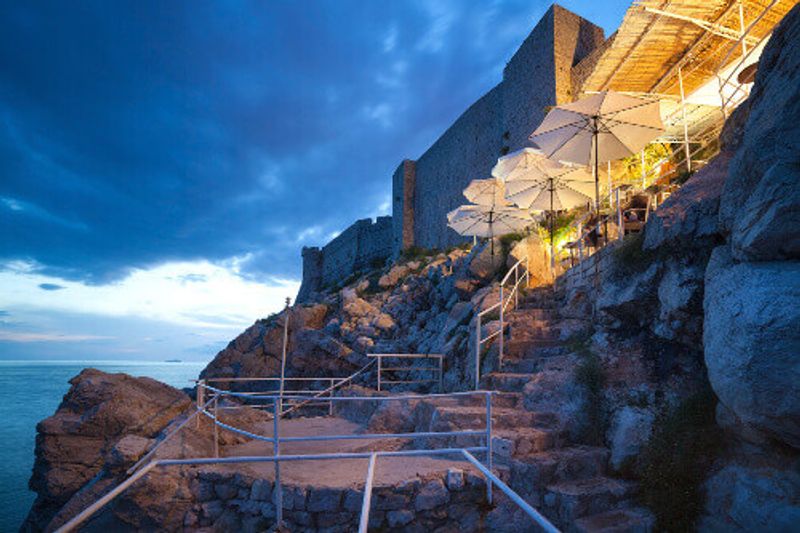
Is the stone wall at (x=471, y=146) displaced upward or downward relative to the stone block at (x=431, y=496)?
upward

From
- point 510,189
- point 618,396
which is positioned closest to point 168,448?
point 618,396

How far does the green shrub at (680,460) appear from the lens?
3117mm

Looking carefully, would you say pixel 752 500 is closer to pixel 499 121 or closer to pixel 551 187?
pixel 551 187

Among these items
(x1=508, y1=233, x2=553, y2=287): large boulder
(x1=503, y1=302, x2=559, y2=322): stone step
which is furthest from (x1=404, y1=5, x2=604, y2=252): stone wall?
(x1=503, y1=302, x2=559, y2=322): stone step

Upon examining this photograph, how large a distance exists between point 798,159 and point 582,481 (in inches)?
114

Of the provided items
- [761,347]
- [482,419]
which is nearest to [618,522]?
[482,419]

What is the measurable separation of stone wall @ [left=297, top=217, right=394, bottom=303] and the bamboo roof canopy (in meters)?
22.4

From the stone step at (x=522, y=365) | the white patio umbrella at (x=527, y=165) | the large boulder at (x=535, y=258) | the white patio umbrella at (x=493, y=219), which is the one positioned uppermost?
the white patio umbrella at (x=527, y=165)

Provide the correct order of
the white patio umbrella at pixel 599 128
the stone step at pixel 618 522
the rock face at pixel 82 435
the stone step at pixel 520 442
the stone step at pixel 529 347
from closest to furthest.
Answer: the stone step at pixel 618 522, the stone step at pixel 520 442, the stone step at pixel 529 347, the rock face at pixel 82 435, the white patio umbrella at pixel 599 128

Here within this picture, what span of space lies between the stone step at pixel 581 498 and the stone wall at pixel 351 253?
95.0 ft

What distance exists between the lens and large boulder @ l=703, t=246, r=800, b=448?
7.85 feet

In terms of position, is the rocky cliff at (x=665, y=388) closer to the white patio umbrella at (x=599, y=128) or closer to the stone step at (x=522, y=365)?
the stone step at (x=522, y=365)

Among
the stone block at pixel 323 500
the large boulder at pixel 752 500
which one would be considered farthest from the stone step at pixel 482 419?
the large boulder at pixel 752 500

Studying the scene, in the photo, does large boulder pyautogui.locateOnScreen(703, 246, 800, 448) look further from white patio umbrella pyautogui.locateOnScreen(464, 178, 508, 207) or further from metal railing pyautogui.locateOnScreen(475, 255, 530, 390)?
white patio umbrella pyautogui.locateOnScreen(464, 178, 508, 207)
